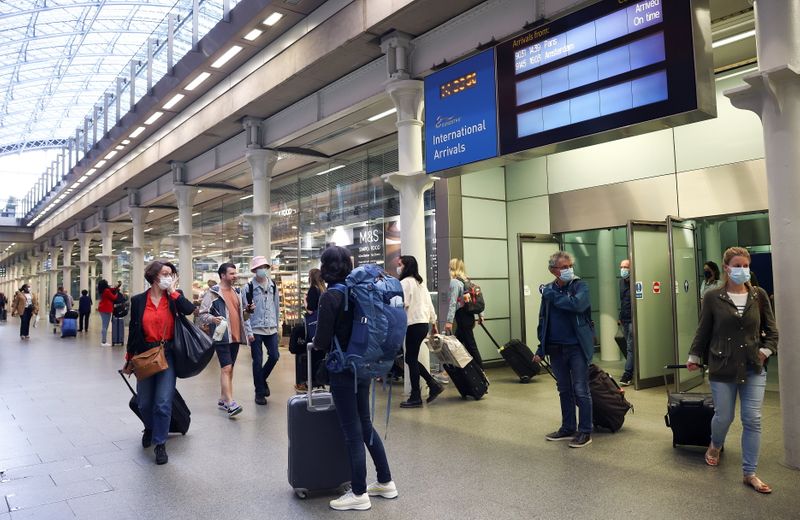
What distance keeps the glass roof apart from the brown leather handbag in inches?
237

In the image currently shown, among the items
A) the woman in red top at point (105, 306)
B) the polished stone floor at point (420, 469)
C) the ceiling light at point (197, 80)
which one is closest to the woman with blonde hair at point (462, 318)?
the polished stone floor at point (420, 469)

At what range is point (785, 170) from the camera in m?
4.33

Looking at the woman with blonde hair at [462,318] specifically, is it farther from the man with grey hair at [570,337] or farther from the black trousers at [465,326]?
the man with grey hair at [570,337]

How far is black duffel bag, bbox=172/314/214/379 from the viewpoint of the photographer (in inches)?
195

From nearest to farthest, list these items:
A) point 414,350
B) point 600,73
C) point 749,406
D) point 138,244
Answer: point 749,406 < point 600,73 < point 414,350 < point 138,244

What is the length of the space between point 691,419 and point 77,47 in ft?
89.9

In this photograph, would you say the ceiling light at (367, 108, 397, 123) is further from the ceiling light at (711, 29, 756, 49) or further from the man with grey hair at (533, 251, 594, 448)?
the man with grey hair at (533, 251, 594, 448)

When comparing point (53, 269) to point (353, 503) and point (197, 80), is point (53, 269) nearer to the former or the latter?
point (197, 80)

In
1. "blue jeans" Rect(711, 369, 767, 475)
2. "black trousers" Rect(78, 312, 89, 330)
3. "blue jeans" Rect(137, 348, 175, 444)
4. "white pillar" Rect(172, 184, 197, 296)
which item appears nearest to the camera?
"blue jeans" Rect(711, 369, 767, 475)

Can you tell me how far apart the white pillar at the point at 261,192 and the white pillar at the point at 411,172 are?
14.3ft

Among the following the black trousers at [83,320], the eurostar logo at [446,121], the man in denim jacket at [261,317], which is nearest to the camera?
the eurostar logo at [446,121]

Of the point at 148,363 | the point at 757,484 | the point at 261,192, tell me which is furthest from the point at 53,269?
the point at 757,484

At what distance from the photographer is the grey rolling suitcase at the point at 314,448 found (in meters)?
3.81

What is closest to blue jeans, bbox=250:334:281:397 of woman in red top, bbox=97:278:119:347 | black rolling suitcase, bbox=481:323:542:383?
black rolling suitcase, bbox=481:323:542:383
